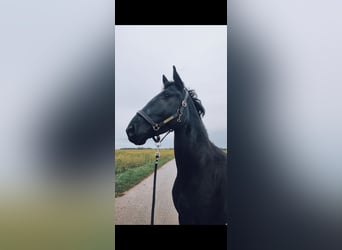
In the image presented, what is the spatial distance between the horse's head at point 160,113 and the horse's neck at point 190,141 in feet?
0.31

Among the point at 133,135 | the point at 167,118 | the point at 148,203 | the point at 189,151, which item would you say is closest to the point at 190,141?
the point at 189,151

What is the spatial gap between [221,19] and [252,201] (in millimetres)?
1342

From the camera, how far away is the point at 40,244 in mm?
2324

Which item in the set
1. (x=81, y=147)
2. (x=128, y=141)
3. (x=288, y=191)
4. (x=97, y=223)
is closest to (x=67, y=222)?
(x=97, y=223)

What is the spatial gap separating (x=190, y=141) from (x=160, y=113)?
331mm

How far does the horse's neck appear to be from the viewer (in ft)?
8.52

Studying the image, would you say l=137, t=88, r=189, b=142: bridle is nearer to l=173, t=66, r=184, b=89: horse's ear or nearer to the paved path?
l=173, t=66, r=184, b=89: horse's ear

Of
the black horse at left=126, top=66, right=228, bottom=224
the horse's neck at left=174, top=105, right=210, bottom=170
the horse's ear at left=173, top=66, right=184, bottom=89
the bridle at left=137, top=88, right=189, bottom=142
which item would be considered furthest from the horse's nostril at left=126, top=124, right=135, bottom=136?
the horse's ear at left=173, top=66, right=184, bottom=89

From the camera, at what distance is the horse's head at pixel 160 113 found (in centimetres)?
252

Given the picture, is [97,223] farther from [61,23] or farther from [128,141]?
[61,23]

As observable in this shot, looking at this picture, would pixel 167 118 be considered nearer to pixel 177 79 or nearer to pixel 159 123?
pixel 159 123

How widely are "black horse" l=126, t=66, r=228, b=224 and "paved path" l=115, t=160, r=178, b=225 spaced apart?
54mm

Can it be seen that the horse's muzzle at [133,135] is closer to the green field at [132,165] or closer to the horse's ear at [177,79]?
the green field at [132,165]

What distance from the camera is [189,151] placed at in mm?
2635
